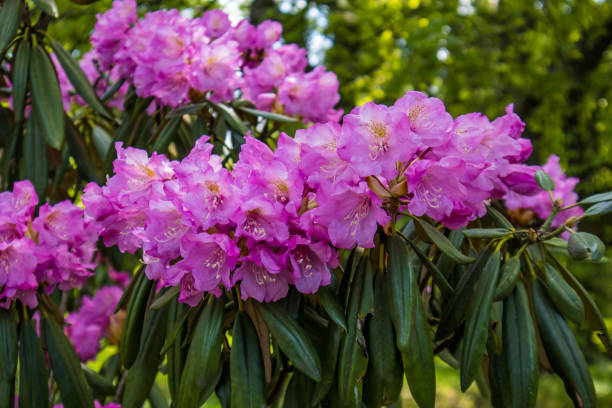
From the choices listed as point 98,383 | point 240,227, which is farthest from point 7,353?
point 240,227

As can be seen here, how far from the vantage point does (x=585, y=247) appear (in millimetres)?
868

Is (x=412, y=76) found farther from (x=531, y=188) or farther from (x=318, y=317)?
(x=318, y=317)

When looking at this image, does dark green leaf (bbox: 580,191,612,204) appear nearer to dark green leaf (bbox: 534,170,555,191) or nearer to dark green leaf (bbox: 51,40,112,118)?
dark green leaf (bbox: 534,170,555,191)

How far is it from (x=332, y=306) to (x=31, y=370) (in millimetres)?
698

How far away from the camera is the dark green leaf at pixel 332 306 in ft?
2.83

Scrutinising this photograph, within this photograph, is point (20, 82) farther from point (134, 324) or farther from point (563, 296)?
point (563, 296)

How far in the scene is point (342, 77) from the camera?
4.11 m

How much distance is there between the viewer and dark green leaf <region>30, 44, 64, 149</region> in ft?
4.26

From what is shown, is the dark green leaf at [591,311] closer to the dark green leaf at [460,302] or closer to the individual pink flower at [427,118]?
the dark green leaf at [460,302]

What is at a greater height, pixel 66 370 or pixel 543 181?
pixel 543 181

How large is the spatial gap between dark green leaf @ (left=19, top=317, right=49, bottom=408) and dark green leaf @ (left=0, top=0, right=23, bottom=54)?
576 millimetres

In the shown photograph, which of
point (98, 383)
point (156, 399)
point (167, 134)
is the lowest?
point (156, 399)

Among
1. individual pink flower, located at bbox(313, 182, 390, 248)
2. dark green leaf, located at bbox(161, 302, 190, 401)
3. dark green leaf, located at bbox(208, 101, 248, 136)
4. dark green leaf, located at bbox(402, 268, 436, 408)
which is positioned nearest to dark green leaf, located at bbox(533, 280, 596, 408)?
dark green leaf, located at bbox(402, 268, 436, 408)

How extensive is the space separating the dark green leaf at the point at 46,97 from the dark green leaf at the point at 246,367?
0.60 m
